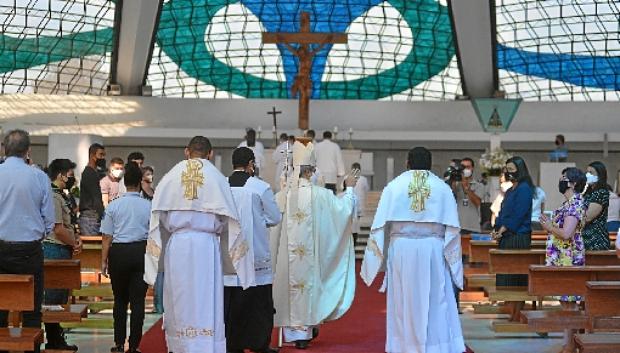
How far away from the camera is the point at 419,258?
10.1 metres

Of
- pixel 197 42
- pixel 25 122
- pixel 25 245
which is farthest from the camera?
pixel 197 42

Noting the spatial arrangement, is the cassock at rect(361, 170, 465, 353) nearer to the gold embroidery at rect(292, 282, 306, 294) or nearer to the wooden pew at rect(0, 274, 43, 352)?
the gold embroidery at rect(292, 282, 306, 294)

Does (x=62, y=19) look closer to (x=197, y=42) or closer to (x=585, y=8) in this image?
(x=197, y=42)

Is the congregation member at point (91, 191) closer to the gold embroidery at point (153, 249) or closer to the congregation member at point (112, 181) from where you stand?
the congregation member at point (112, 181)

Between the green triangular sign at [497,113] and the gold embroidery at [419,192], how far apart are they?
74.4ft

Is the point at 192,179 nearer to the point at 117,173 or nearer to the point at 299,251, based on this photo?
the point at 299,251

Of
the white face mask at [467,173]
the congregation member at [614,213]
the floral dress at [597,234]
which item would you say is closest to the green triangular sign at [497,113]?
the congregation member at [614,213]

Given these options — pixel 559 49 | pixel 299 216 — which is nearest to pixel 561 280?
pixel 299 216

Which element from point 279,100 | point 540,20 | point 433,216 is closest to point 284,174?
point 433,216

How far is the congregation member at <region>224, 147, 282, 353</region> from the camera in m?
10.6

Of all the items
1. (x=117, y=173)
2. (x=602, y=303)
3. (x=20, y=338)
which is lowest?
(x=20, y=338)

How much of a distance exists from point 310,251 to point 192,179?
10.1 ft

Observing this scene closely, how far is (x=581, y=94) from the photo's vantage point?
3400 centimetres

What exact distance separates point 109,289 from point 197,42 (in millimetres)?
21371
